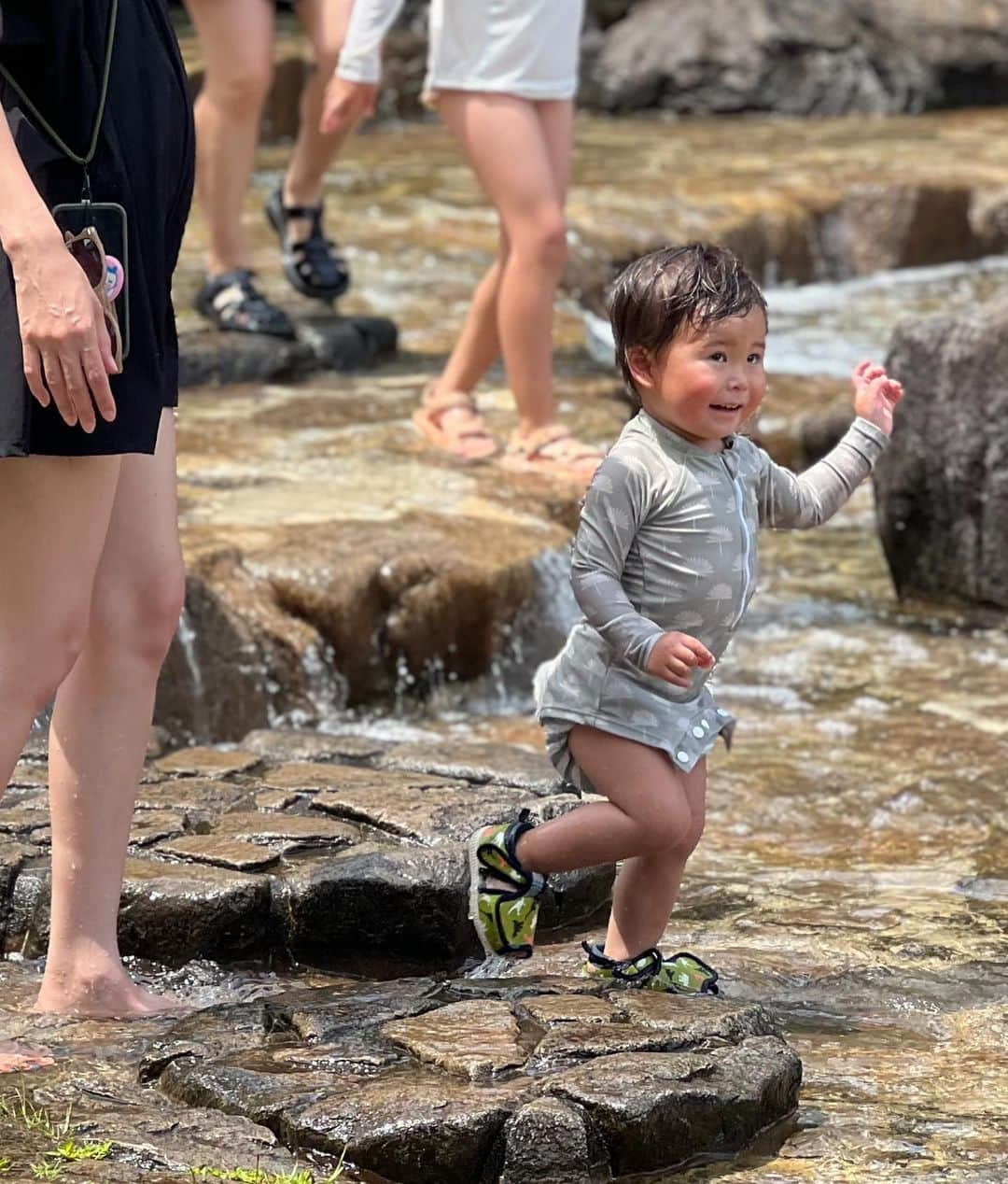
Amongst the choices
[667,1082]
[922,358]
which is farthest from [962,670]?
[667,1082]

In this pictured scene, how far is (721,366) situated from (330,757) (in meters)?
1.62

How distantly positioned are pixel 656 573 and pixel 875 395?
505 millimetres

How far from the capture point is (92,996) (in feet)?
10.3

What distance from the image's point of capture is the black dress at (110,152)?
264 centimetres

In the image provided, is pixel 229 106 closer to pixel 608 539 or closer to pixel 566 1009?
pixel 608 539

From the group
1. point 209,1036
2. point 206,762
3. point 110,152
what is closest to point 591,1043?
point 209,1036

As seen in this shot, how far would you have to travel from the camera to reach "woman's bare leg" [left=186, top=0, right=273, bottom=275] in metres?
6.72

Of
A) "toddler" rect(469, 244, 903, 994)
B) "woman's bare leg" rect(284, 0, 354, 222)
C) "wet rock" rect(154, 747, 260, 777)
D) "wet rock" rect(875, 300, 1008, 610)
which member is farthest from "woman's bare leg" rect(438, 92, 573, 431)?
"toddler" rect(469, 244, 903, 994)

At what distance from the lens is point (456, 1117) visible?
8.77 ft

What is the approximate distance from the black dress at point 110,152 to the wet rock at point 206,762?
1569 millimetres

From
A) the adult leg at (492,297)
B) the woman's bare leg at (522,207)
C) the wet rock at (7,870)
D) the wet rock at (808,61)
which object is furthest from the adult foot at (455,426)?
the wet rock at (808,61)

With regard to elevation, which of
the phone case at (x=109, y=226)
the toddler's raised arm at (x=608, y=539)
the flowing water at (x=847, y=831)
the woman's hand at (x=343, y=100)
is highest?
the woman's hand at (x=343, y=100)

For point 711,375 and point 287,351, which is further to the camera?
point 287,351

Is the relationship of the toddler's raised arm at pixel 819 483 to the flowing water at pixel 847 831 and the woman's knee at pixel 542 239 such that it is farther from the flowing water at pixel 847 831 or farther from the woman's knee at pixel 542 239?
the woman's knee at pixel 542 239
